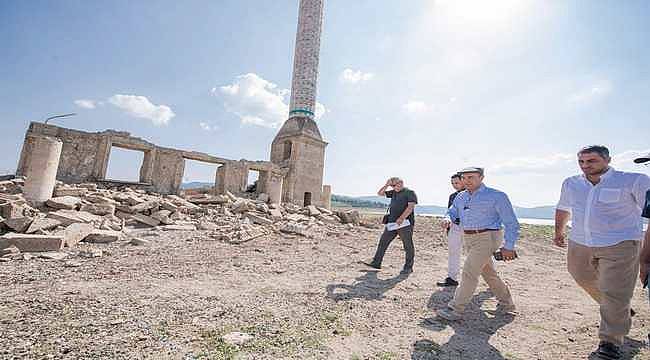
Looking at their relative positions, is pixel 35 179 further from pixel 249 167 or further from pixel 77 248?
pixel 249 167

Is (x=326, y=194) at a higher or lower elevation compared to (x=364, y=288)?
higher

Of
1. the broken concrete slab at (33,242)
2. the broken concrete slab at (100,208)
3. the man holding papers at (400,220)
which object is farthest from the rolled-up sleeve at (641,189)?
the broken concrete slab at (100,208)

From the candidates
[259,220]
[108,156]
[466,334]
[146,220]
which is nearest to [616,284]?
[466,334]

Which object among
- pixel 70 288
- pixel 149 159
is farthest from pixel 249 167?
pixel 70 288

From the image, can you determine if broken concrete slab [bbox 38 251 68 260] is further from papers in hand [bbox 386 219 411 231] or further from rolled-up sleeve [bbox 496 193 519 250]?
rolled-up sleeve [bbox 496 193 519 250]

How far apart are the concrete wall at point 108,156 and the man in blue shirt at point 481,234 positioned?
50.3 ft

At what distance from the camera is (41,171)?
26.2ft

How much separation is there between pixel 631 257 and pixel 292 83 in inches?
1006

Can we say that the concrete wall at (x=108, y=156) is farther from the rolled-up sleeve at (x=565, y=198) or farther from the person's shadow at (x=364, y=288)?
the rolled-up sleeve at (x=565, y=198)

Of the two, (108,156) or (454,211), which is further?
(108,156)

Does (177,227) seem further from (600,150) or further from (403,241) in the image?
(600,150)

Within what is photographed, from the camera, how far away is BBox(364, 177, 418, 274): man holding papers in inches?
205

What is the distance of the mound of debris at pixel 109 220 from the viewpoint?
4.91 meters

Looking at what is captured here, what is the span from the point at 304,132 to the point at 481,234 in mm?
20040
